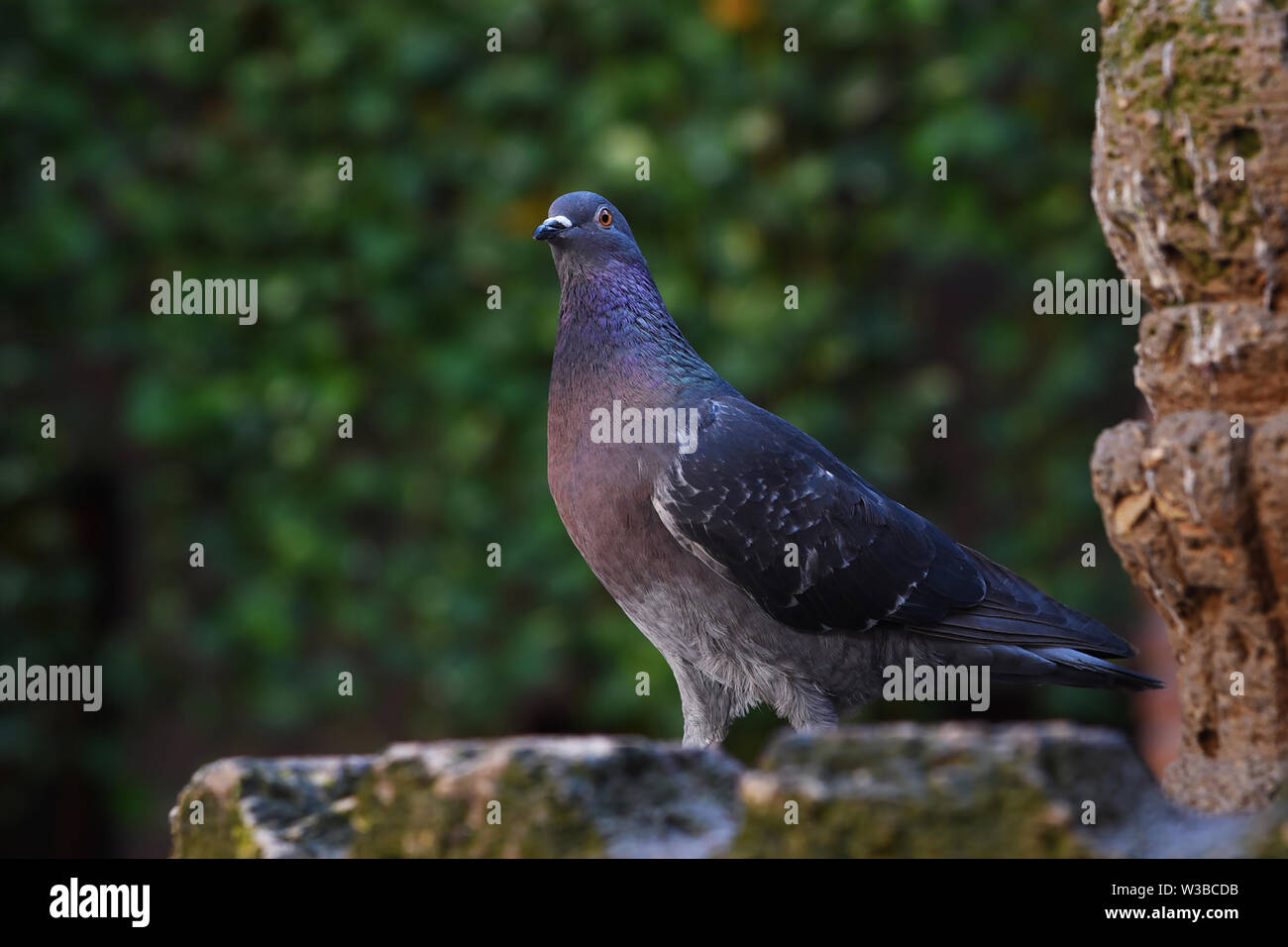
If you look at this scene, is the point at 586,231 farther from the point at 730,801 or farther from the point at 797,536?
the point at 730,801

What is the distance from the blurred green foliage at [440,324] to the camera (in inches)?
218

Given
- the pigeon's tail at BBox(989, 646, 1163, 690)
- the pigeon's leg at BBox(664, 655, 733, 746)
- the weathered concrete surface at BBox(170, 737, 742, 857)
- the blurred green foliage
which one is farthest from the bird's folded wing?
the blurred green foliage

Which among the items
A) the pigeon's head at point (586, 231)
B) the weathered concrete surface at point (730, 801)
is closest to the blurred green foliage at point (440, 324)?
the pigeon's head at point (586, 231)

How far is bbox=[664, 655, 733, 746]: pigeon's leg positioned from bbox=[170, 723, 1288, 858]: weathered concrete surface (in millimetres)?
885

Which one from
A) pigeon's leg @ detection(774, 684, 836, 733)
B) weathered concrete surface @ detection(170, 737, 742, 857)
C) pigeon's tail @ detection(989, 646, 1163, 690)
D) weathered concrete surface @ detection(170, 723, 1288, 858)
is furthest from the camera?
pigeon's leg @ detection(774, 684, 836, 733)

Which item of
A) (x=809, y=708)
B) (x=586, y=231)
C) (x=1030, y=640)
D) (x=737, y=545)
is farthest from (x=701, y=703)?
(x=586, y=231)

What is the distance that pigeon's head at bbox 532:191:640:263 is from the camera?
3.03m

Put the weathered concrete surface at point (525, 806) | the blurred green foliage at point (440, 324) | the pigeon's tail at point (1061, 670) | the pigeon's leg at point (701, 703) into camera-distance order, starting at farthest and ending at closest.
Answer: the blurred green foliage at point (440, 324)
the pigeon's leg at point (701, 703)
the pigeon's tail at point (1061, 670)
the weathered concrete surface at point (525, 806)

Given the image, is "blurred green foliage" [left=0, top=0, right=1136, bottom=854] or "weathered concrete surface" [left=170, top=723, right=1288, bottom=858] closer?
"weathered concrete surface" [left=170, top=723, right=1288, bottom=858]

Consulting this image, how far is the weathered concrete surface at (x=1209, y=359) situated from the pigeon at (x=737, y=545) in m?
0.28

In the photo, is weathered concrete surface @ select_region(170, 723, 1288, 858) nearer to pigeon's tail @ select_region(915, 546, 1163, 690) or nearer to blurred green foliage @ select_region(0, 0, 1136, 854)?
pigeon's tail @ select_region(915, 546, 1163, 690)

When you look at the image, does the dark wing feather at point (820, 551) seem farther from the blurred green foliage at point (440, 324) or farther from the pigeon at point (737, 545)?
the blurred green foliage at point (440, 324)

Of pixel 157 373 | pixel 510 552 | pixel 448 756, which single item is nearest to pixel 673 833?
pixel 448 756

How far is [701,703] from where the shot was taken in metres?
3.22
